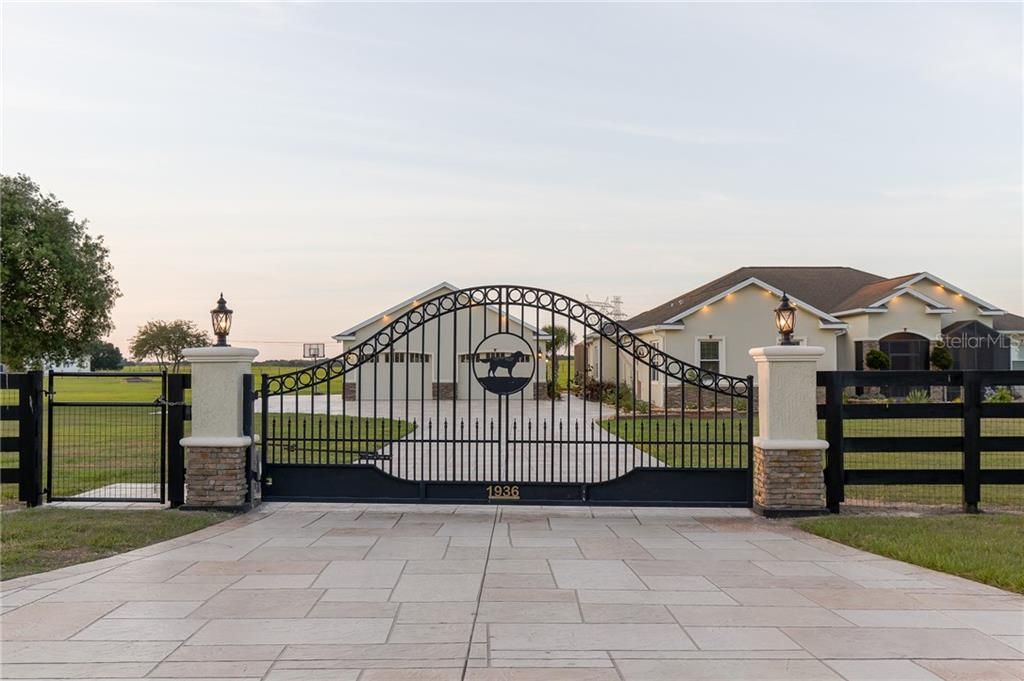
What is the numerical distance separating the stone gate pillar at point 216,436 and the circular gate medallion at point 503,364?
2861 millimetres

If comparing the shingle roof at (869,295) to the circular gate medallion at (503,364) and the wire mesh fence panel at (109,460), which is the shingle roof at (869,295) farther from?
the wire mesh fence panel at (109,460)

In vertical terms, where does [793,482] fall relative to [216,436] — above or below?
below

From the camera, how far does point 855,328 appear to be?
28.3 metres

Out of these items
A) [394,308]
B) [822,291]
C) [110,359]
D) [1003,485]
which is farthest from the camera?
[110,359]

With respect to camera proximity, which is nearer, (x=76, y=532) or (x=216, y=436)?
(x=76, y=532)

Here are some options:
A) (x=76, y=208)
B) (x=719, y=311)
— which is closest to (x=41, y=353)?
(x=76, y=208)

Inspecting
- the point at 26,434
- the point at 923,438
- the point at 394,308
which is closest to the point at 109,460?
the point at 26,434

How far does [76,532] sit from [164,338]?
136ft

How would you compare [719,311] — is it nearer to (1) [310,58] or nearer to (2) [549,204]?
(2) [549,204]

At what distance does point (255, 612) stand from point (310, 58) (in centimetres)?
1068

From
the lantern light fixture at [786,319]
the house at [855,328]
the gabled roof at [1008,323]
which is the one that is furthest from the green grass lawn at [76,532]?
the gabled roof at [1008,323]

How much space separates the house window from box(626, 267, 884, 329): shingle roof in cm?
434

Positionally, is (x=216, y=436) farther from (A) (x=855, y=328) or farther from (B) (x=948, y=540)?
(A) (x=855, y=328)

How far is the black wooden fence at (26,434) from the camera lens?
9.20 meters
